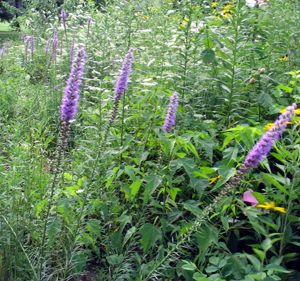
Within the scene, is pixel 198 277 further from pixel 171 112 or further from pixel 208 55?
pixel 208 55

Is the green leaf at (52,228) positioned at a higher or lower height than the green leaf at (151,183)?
lower

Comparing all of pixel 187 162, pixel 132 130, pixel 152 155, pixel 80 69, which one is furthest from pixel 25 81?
pixel 187 162

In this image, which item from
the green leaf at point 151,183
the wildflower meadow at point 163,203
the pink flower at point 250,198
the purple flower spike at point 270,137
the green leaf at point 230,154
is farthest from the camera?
the green leaf at point 230,154

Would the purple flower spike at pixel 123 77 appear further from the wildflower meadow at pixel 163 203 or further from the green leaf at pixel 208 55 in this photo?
the green leaf at pixel 208 55

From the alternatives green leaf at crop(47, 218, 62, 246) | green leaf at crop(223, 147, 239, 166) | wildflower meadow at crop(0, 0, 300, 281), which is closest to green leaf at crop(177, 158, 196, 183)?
wildflower meadow at crop(0, 0, 300, 281)

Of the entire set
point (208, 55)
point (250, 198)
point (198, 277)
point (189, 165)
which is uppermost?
point (208, 55)

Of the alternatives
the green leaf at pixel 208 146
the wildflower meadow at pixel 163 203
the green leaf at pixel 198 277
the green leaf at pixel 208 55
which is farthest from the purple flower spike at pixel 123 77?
the green leaf at pixel 198 277

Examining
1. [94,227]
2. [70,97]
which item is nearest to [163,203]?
[94,227]

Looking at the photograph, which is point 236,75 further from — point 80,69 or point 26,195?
point 26,195

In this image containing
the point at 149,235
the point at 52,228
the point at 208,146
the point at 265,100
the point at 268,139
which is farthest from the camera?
the point at 265,100

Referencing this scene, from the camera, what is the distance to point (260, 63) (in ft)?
12.4

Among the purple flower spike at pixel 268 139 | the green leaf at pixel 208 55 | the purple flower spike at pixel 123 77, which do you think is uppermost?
the green leaf at pixel 208 55

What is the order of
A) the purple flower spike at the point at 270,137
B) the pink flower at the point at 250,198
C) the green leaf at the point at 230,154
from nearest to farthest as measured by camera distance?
the purple flower spike at the point at 270,137 → the pink flower at the point at 250,198 → the green leaf at the point at 230,154

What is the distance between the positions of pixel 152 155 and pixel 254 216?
1240 mm
